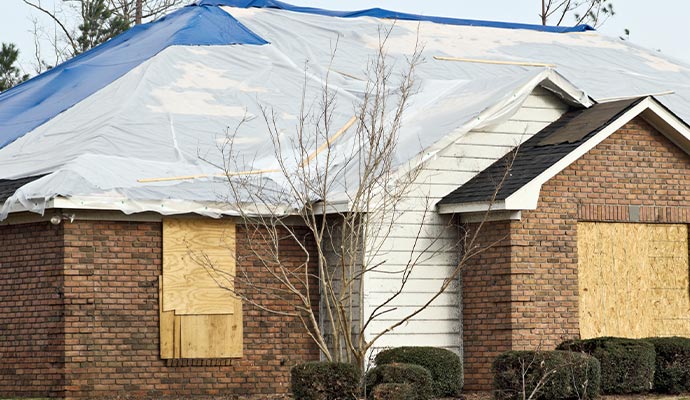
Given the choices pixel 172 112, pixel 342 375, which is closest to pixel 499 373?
pixel 342 375

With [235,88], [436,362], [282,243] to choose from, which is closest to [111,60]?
[235,88]

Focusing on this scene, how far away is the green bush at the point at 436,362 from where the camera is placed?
17.3 metres

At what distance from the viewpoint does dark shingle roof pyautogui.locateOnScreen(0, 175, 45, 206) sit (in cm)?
1792

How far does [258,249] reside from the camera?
1881 cm

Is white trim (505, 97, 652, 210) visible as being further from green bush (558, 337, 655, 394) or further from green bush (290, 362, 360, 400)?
green bush (290, 362, 360, 400)

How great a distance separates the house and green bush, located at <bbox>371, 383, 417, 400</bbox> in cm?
282

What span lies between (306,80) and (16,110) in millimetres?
4893

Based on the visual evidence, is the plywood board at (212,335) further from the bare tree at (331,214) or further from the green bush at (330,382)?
the green bush at (330,382)

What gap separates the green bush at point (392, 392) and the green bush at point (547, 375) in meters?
1.31

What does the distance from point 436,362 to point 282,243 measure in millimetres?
3108

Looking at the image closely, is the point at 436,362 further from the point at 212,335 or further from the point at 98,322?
the point at 98,322

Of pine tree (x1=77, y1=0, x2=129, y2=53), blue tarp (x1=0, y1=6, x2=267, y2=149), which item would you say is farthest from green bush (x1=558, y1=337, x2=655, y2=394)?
pine tree (x1=77, y1=0, x2=129, y2=53)

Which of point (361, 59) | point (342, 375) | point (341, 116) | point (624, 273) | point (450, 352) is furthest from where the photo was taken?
point (361, 59)

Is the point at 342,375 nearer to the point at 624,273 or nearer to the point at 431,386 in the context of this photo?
the point at 431,386
